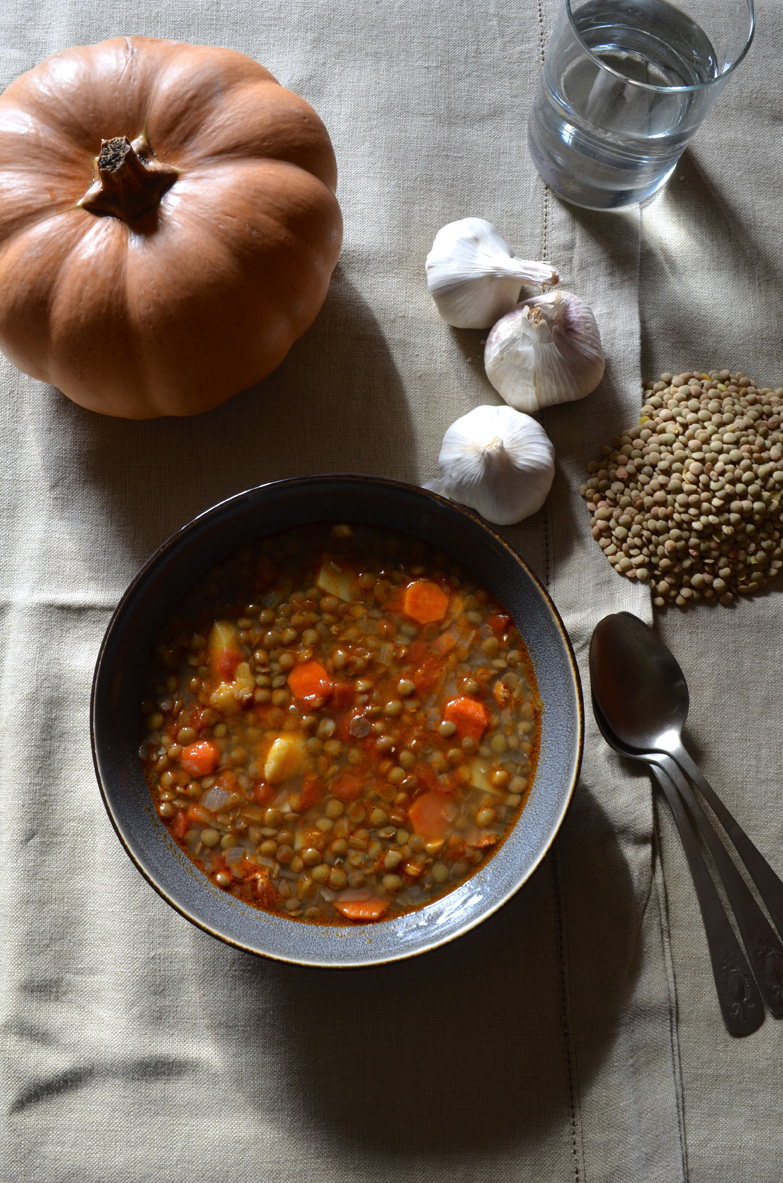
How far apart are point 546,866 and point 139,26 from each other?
241 centimetres

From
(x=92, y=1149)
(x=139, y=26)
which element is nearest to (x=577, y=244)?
(x=139, y=26)

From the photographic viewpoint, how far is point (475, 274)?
2217 millimetres

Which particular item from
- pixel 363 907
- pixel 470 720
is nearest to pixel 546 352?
pixel 470 720

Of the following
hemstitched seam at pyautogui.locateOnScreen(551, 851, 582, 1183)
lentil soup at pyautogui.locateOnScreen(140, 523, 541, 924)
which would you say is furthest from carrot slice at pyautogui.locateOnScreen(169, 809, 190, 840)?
hemstitched seam at pyautogui.locateOnScreen(551, 851, 582, 1183)

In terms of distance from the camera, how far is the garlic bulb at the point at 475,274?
7.21 feet

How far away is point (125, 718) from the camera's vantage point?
6.64 feet

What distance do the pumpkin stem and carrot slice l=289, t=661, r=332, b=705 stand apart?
3.35 ft

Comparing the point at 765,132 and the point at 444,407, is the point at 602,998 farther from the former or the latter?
the point at 765,132

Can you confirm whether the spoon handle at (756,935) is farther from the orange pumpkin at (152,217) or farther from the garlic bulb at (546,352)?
the orange pumpkin at (152,217)

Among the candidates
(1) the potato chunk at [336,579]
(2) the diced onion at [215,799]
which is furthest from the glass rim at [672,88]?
(2) the diced onion at [215,799]

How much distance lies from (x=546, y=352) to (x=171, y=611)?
1.07 metres

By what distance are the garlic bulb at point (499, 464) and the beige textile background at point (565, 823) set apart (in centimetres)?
10

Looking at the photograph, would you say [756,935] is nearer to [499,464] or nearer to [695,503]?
[695,503]

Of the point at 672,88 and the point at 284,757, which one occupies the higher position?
the point at 672,88
